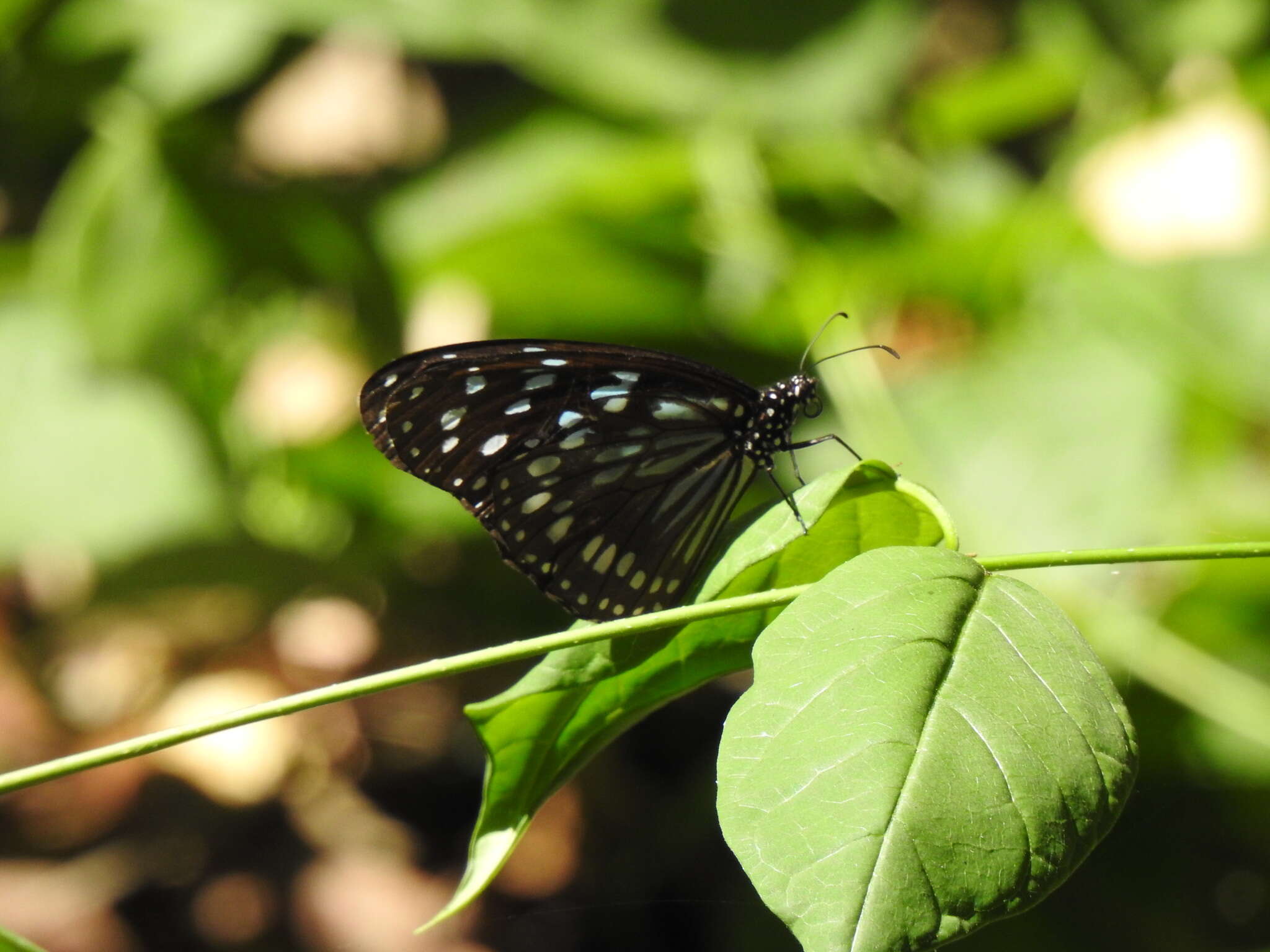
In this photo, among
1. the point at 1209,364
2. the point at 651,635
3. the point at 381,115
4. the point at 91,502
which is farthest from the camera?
the point at 381,115

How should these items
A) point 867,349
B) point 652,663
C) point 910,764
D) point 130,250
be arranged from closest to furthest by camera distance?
1. point 910,764
2. point 652,663
3. point 867,349
4. point 130,250

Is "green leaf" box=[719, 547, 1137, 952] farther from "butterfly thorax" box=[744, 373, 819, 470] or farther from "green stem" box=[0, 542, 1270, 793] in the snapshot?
"butterfly thorax" box=[744, 373, 819, 470]

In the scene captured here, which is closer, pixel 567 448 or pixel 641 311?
pixel 567 448

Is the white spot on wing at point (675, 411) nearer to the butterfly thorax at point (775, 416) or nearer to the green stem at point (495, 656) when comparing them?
the butterfly thorax at point (775, 416)

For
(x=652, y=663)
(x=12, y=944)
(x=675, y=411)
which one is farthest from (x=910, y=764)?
(x=675, y=411)

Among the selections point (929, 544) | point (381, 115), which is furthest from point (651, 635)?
point (381, 115)

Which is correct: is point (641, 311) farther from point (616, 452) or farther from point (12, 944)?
point (12, 944)

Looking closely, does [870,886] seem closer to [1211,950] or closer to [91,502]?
[1211,950]
